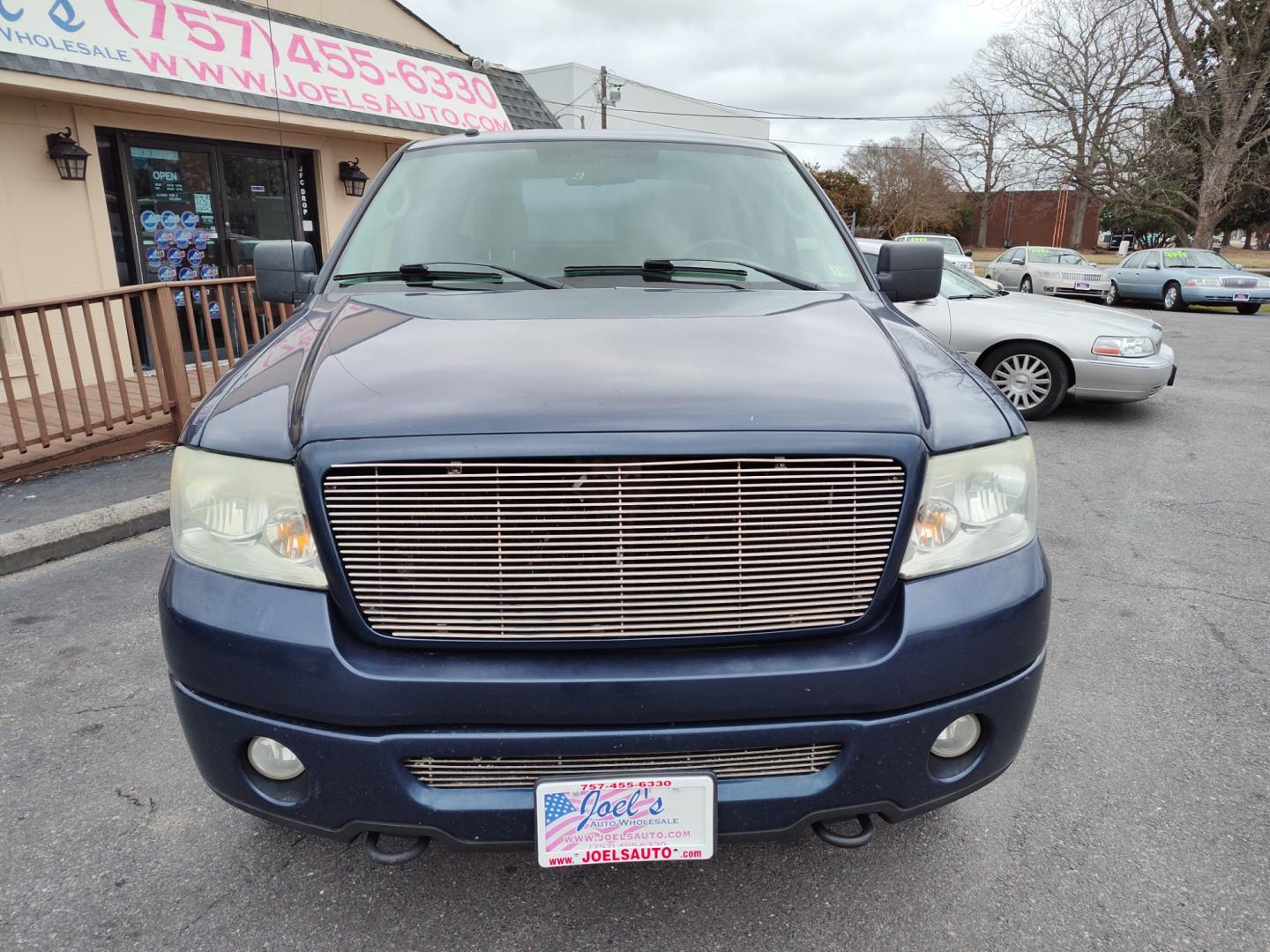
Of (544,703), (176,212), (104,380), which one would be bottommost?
(104,380)

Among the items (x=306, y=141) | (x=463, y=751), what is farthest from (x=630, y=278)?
(x=306, y=141)

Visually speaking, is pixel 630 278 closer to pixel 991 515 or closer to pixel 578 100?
pixel 991 515

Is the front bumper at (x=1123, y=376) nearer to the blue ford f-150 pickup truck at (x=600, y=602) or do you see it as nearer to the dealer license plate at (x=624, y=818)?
the blue ford f-150 pickup truck at (x=600, y=602)

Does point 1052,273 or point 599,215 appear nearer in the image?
point 599,215

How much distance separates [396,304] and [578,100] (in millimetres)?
35480

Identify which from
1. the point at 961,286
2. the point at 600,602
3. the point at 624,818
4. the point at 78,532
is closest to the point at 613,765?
the point at 624,818

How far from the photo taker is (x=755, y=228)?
116 inches

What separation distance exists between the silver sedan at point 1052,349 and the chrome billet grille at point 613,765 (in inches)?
245

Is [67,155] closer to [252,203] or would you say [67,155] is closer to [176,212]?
[176,212]

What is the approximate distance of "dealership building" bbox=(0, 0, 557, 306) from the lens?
7.57 metres

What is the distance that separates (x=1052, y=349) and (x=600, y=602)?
696cm

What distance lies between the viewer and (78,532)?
14.6ft

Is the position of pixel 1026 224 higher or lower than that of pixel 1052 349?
higher

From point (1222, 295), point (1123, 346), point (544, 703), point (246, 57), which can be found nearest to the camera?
point (544, 703)
